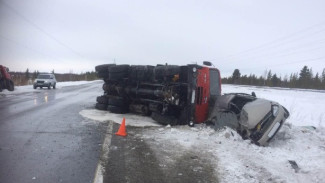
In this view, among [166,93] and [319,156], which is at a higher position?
[166,93]

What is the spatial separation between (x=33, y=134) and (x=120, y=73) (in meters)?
4.98

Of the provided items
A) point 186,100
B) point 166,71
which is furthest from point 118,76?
point 186,100

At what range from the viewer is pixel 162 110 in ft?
31.8

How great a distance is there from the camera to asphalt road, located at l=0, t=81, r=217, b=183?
4.30m

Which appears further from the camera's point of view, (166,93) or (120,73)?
(120,73)

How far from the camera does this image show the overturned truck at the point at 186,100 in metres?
6.94

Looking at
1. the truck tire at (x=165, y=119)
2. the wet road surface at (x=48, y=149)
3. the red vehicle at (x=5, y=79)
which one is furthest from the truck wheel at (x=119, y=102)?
the red vehicle at (x=5, y=79)

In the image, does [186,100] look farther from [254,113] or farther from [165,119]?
[254,113]

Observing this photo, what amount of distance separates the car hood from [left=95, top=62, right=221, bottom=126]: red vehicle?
77.3 inches

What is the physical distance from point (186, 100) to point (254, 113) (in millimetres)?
2607

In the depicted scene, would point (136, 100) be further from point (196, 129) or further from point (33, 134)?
point (33, 134)

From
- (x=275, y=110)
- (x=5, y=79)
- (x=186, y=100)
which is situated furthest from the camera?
(x=5, y=79)

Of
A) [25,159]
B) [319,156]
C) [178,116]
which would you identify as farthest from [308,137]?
[25,159]

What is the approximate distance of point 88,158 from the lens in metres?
5.18
